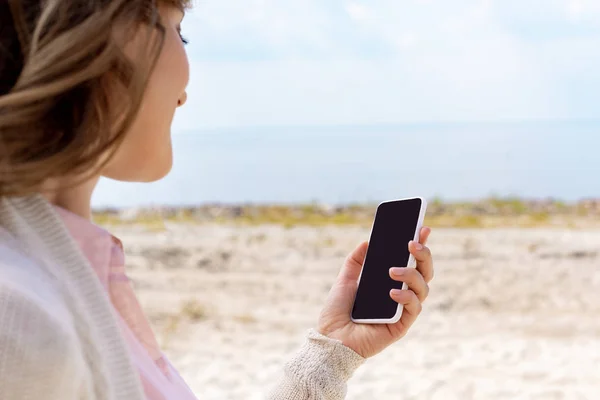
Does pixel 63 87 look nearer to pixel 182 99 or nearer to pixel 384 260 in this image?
pixel 182 99

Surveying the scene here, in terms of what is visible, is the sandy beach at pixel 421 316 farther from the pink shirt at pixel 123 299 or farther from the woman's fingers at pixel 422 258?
the pink shirt at pixel 123 299

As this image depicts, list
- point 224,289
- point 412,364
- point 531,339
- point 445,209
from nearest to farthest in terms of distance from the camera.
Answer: point 412,364 < point 531,339 < point 224,289 < point 445,209

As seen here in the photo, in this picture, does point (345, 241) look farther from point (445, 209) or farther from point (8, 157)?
point (8, 157)

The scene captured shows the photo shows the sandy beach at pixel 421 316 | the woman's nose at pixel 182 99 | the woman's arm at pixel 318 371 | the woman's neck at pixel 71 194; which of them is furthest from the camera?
the sandy beach at pixel 421 316

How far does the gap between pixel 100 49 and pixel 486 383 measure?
2.67m

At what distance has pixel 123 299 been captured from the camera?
58cm

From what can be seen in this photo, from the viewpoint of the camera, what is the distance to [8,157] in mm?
519

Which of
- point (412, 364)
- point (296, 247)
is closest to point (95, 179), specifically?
point (412, 364)

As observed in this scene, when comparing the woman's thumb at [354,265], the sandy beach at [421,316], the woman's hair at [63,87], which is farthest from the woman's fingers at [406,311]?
the sandy beach at [421,316]

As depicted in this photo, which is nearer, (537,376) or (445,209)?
(537,376)

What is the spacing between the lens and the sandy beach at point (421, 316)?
299 centimetres

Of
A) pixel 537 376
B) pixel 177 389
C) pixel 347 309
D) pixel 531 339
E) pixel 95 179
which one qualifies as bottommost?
pixel 531 339

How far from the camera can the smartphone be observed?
899 millimetres

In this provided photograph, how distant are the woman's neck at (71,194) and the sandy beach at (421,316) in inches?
88.4
